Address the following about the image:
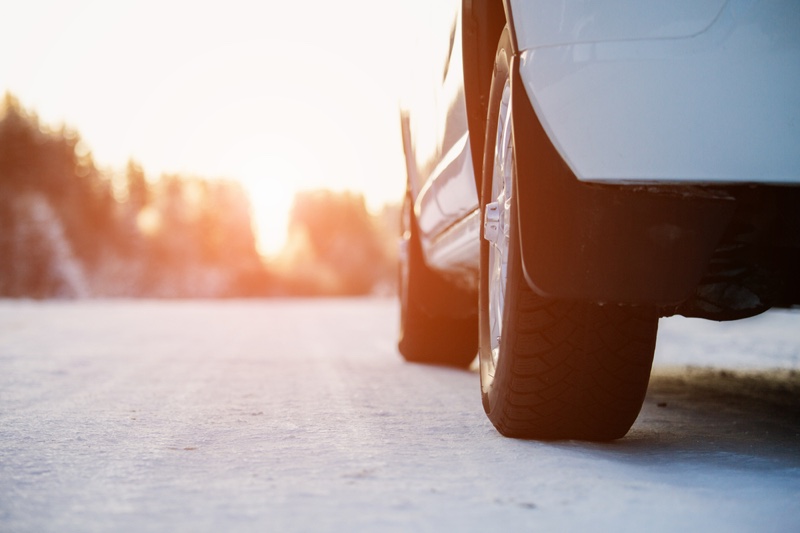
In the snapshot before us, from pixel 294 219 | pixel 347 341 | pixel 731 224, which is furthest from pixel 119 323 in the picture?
pixel 294 219

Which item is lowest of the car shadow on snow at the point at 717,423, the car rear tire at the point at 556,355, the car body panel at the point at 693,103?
the car shadow on snow at the point at 717,423

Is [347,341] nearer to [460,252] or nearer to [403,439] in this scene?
[460,252]

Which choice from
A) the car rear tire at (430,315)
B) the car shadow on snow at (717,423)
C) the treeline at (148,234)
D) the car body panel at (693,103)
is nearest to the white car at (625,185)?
the car body panel at (693,103)

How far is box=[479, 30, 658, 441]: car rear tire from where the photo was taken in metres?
2.57

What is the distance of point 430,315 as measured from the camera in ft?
18.4

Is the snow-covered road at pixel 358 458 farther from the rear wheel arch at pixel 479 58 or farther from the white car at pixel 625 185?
the rear wheel arch at pixel 479 58

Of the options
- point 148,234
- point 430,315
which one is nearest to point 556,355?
point 430,315

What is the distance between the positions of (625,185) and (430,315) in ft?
11.1

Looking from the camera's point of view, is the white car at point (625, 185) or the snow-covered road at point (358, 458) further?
the white car at point (625, 185)

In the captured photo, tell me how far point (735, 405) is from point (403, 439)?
5.91ft

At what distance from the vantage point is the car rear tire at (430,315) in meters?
5.53

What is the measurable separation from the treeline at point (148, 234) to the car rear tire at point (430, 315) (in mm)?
40891

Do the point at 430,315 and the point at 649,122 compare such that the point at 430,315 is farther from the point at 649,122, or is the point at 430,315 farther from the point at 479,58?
the point at 649,122

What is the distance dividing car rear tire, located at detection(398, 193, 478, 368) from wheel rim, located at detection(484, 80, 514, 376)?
2.38m
